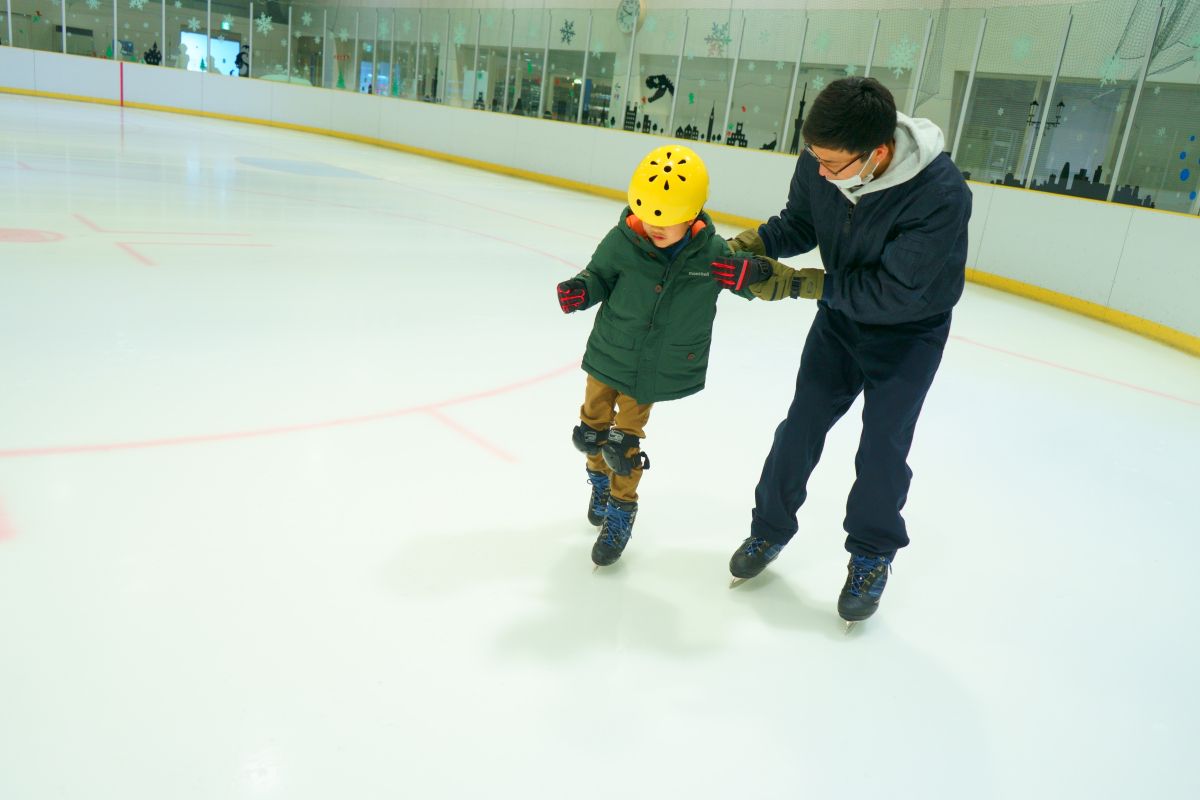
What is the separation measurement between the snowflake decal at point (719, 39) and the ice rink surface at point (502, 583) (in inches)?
294

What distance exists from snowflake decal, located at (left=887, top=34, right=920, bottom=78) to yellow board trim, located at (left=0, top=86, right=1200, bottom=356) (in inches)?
81.9

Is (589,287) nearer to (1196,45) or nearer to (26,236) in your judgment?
(26,236)

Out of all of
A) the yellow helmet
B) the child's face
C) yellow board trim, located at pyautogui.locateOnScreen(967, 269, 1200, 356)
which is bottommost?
yellow board trim, located at pyautogui.locateOnScreen(967, 269, 1200, 356)

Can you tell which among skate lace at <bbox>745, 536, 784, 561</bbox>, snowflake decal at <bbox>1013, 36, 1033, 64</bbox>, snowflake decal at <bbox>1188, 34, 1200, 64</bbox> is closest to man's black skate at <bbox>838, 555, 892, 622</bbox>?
skate lace at <bbox>745, 536, 784, 561</bbox>

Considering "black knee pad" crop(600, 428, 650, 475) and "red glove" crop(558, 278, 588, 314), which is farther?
"black knee pad" crop(600, 428, 650, 475)

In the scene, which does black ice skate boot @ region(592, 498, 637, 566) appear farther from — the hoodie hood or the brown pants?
the hoodie hood

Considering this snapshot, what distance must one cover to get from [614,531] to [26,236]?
468cm

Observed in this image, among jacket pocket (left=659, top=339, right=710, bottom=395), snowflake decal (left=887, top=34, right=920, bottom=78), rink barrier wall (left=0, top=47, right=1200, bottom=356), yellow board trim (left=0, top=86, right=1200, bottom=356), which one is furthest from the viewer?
snowflake decal (left=887, top=34, right=920, bottom=78)

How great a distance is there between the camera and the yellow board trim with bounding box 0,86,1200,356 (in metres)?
6.09

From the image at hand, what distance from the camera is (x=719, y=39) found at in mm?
10781

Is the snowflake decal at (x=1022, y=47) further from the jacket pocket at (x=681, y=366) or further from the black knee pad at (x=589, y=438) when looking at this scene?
the black knee pad at (x=589, y=438)

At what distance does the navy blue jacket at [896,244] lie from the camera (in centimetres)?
172

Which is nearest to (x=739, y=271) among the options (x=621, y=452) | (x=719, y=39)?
(x=621, y=452)

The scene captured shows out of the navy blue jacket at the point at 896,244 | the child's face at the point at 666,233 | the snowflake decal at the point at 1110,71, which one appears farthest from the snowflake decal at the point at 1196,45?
the child's face at the point at 666,233
